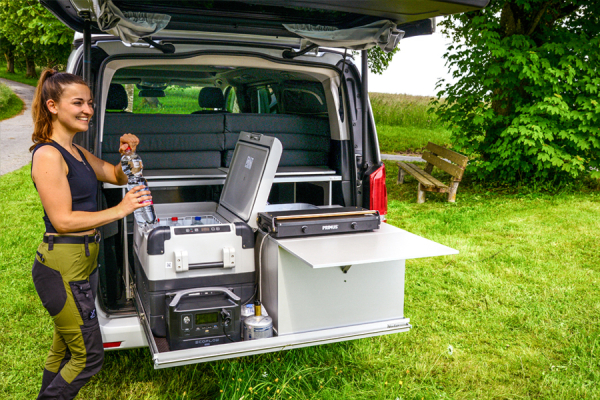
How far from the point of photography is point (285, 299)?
263cm

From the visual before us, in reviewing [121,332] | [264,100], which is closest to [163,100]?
[264,100]

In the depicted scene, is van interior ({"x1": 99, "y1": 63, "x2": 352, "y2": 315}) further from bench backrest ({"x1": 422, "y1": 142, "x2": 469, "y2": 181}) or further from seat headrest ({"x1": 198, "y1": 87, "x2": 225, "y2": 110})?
bench backrest ({"x1": 422, "y1": 142, "x2": 469, "y2": 181})

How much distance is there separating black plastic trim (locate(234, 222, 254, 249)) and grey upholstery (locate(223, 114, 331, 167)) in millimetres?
1136

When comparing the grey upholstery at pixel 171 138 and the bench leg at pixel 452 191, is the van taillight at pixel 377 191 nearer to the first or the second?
the grey upholstery at pixel 171 138

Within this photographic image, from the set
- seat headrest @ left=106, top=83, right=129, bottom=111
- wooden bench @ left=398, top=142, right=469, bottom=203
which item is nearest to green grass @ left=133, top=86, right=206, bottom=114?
seat headrest @ left=106, top=83, right=129, bottom=111

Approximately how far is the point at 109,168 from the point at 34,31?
19794 millimetres

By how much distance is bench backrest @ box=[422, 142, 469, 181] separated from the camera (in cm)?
857

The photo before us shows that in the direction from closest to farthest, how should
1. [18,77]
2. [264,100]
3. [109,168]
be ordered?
[109,168] → [264,100] → [18,77]

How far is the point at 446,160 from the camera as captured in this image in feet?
30.9

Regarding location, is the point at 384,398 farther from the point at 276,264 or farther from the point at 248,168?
the point at 248,168

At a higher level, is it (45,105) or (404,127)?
(45,105)

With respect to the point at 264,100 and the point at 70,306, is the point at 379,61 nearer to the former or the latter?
the point at 264,100

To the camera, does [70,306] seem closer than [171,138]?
Yes

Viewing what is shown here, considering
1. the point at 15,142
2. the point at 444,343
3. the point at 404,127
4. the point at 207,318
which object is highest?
the point at 207,318
